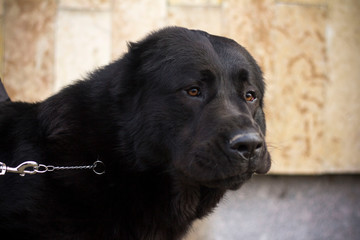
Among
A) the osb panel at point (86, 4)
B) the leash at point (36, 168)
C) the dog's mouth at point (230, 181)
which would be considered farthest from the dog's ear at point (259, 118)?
the osb panel at point (86, 4)

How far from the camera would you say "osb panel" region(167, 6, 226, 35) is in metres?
5.05

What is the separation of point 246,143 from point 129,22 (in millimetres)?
2747

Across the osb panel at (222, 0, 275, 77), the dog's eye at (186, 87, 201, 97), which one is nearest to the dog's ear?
the dog's eye at (186, 87, 201, 97)

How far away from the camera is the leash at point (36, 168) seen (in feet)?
8.72

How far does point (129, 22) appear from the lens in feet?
16.3

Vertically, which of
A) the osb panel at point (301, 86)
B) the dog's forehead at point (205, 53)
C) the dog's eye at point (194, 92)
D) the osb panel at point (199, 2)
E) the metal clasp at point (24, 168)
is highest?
the dog's forehead at point (205, 53)

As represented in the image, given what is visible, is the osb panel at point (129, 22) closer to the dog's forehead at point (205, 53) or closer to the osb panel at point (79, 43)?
the osb panel at point (79, 43)

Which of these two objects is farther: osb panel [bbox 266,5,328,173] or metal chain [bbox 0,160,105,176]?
osb panel [bbox 266,5,328,173]

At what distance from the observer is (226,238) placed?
5438mm

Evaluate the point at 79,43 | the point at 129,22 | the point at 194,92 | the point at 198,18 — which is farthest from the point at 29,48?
the point at 194,92

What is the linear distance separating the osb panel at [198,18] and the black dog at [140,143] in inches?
75.2

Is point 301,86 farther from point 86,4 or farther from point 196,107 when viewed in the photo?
point 196,107

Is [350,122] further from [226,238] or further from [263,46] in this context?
[226,238]

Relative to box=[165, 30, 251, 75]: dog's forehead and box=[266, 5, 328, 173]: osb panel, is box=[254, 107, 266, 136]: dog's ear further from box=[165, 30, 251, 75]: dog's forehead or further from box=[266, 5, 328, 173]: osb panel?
box=[266, 5, 328, 173]: osb panel
